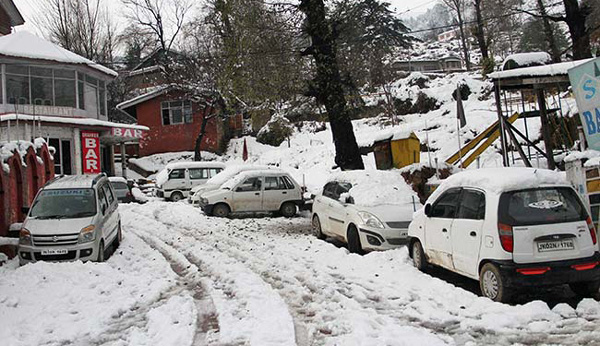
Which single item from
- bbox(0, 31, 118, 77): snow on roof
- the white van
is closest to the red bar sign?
bbox(0, 31, 118, 77): snow on roof

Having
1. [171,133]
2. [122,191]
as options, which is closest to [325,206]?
[122,191]

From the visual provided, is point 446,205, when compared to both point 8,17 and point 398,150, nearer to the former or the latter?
point 398,150

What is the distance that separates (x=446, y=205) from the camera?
8.14 m

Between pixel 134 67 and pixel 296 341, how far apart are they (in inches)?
2079

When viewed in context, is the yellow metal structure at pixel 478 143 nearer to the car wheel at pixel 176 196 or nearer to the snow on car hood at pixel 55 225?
the snow on car hood at pixel 55 225

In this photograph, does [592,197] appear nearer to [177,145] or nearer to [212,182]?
[212,182]

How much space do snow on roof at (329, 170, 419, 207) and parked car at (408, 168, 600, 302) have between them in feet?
12.1

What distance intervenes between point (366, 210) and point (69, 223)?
20.4ft

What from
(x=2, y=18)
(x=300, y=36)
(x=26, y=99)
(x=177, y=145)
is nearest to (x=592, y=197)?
(x=300, y=36)

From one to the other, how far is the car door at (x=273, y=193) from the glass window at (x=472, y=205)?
11129mm

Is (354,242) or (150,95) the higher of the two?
(150,95)

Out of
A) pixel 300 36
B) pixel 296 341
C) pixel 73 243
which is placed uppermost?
pixel 300 36

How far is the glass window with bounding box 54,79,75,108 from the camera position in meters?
29.5

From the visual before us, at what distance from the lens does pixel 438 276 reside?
869cm
